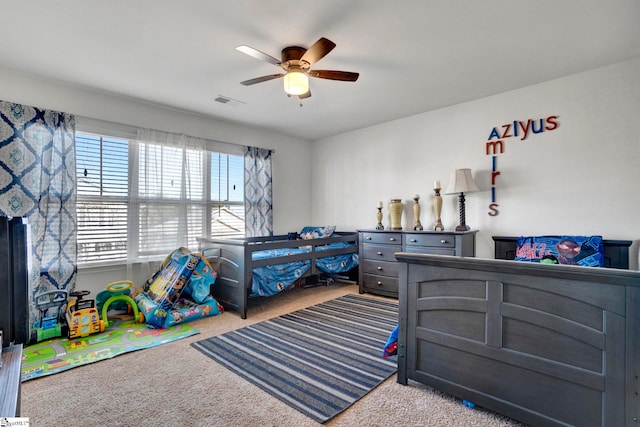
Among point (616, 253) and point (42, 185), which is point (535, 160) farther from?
point (42, 185)

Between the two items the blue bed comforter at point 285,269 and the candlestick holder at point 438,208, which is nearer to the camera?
the blue bed comforter at point 285,269

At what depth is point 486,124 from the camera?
3.55 meters

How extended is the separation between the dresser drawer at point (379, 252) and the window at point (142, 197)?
6.67 feet

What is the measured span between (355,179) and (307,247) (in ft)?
5.21

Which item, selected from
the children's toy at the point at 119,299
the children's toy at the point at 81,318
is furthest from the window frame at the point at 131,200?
the children's toy at the point at 81,318

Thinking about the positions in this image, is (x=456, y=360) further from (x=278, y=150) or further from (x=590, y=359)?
(x=278, y=150)

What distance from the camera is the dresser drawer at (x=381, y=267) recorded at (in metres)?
3.84

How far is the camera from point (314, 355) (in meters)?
2.31

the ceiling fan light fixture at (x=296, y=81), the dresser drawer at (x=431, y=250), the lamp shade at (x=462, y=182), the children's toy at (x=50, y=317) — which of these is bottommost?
the children's toy at (x=50, y=317)

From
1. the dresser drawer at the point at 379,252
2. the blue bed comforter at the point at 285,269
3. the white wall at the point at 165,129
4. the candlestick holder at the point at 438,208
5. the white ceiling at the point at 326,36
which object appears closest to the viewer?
the white ceiling at the point at 326,36

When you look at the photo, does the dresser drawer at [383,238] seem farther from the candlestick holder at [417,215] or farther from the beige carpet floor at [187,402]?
the beige carpet floor at [187,402]

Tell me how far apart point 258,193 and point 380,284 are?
225 cm

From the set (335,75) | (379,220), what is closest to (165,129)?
(335,75)

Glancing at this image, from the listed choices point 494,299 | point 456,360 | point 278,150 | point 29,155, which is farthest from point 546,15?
point 29,155
